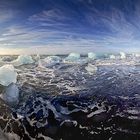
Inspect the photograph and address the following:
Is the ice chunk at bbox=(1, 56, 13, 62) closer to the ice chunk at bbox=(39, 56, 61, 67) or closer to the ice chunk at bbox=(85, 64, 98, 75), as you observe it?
the ice chunk at bbox=(39, 56, 61, 67)

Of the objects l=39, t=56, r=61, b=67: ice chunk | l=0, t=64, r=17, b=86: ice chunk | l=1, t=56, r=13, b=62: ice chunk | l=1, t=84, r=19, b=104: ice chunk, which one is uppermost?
l=1, t=56, r=13, b=62: ice chunk

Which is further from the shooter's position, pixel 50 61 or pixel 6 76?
pixel 50 61

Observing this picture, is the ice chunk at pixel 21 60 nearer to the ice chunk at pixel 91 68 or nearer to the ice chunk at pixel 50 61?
the ice chunk at pixel 50 61

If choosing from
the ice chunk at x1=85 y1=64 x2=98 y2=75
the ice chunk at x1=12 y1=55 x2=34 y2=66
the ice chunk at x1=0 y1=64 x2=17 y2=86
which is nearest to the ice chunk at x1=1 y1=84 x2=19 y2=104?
the ice chunk at x1=0 y1=64 x2=17 y2=86

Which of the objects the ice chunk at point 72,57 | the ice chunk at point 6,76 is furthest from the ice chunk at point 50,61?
the ice chunk at point 6,76

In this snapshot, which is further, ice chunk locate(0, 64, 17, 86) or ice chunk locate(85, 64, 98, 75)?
ice chunk locate(85, 64, 98, 75)

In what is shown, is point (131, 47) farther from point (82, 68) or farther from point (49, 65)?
point (49, 65)

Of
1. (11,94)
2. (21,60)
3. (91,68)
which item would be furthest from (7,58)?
(91,68)

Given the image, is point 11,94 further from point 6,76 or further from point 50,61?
point 50,61
